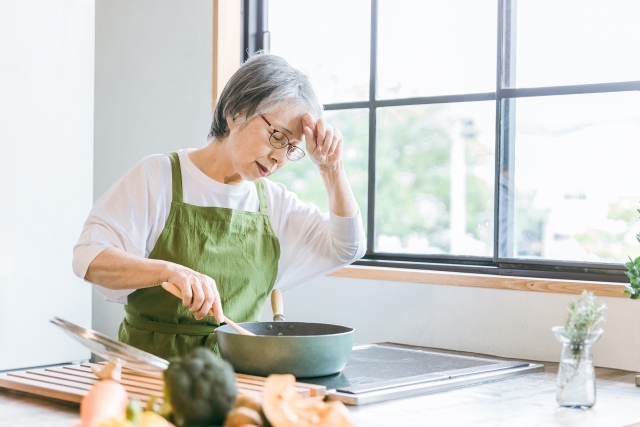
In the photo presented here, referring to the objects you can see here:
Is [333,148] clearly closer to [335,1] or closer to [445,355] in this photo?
[445,355]

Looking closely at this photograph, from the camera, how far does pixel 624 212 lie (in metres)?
2.37

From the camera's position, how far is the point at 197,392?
0.68 m

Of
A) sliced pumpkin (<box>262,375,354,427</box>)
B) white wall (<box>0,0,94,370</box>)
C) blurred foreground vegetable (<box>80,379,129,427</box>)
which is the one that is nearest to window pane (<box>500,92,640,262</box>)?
white wall (<box>0,0,94,370</box>)

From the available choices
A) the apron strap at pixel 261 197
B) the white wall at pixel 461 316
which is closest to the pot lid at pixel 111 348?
the apron strap at pixel 261 197

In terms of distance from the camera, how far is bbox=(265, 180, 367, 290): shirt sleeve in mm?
2105

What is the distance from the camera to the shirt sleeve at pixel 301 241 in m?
2.11

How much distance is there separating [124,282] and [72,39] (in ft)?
5.53

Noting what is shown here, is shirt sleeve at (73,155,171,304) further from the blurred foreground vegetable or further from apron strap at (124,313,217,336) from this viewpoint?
the blurred foreground vegetable

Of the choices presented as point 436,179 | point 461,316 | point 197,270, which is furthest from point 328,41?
point 197,270

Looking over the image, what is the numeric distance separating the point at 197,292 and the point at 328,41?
78.4 inches

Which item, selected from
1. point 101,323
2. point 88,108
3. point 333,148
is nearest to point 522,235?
point 333,148

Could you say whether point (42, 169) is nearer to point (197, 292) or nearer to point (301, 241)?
point (301, 241)

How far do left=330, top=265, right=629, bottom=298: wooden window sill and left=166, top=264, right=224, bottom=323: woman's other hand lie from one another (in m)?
1.14

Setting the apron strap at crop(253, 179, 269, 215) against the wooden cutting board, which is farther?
the apron strap at crop(253, 179, 269, 215)
